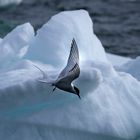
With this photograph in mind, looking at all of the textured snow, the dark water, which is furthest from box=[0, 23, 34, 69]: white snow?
the dark water

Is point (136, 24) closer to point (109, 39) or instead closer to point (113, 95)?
point (109, 39)

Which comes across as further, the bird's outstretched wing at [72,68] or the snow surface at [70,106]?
the snow surface at [70,106]

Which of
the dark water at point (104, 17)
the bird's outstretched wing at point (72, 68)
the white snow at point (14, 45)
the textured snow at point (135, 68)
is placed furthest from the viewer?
the dark water at point (104, 17)

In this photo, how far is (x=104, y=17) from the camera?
9.97 metres

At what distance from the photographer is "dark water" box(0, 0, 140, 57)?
8453mm

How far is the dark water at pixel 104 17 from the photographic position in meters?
8.45

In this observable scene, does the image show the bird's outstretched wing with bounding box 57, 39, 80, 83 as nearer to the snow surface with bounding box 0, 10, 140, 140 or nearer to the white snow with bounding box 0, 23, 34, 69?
the snow surface with bounding box 0, 10, 140, 140

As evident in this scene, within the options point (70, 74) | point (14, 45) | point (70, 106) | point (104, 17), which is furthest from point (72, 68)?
point (104, 17)

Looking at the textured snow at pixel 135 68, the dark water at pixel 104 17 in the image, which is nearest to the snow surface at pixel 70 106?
the textured snow at pixel 135 68

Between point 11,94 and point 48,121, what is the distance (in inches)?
7.5

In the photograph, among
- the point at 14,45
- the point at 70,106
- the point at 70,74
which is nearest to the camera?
the point at 70,74

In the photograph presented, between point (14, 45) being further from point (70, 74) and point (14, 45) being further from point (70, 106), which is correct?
point (70, 74)

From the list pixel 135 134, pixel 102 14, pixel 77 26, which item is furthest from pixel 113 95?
pixel 102 14

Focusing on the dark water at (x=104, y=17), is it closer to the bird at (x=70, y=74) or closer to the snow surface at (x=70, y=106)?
the snow surface at (x=70, y=106)
